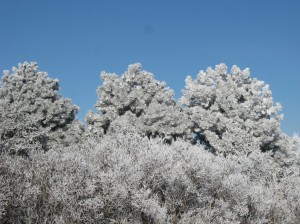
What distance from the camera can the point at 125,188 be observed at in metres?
19.2

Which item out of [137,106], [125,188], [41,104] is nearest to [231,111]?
[137,106]

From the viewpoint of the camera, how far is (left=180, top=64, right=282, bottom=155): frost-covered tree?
1510 inches

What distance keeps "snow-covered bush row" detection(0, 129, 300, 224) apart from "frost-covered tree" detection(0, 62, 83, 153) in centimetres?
948

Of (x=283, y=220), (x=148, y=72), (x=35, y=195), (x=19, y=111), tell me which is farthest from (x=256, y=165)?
(x=35, y=195)

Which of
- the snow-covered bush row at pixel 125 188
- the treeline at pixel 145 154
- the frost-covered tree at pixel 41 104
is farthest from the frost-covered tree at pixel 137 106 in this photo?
the snow-covered bush row at pixel 125 188

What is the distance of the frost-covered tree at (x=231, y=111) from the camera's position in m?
38.3

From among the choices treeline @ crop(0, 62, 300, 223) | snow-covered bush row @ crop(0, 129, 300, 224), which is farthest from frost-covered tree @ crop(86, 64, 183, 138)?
snow-covered bush row @ crop(0, 129, 300, 224)

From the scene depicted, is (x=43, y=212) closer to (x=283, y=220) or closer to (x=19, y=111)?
(x=19, y=111)

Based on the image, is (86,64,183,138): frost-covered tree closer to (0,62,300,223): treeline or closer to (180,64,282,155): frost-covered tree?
(0,62,300,223): treeline

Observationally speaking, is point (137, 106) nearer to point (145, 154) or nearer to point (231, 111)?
point (231, 111)

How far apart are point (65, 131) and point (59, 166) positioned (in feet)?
55.2

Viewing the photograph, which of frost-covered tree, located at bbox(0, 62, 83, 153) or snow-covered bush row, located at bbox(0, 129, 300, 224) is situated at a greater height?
frost-covered tree, located at bbox(0, 62, 83, 153)

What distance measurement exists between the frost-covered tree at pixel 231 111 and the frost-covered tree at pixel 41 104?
38.0ft

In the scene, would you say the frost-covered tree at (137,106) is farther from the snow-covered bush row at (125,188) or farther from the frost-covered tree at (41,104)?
the snow-covered bush row at (125,188)
